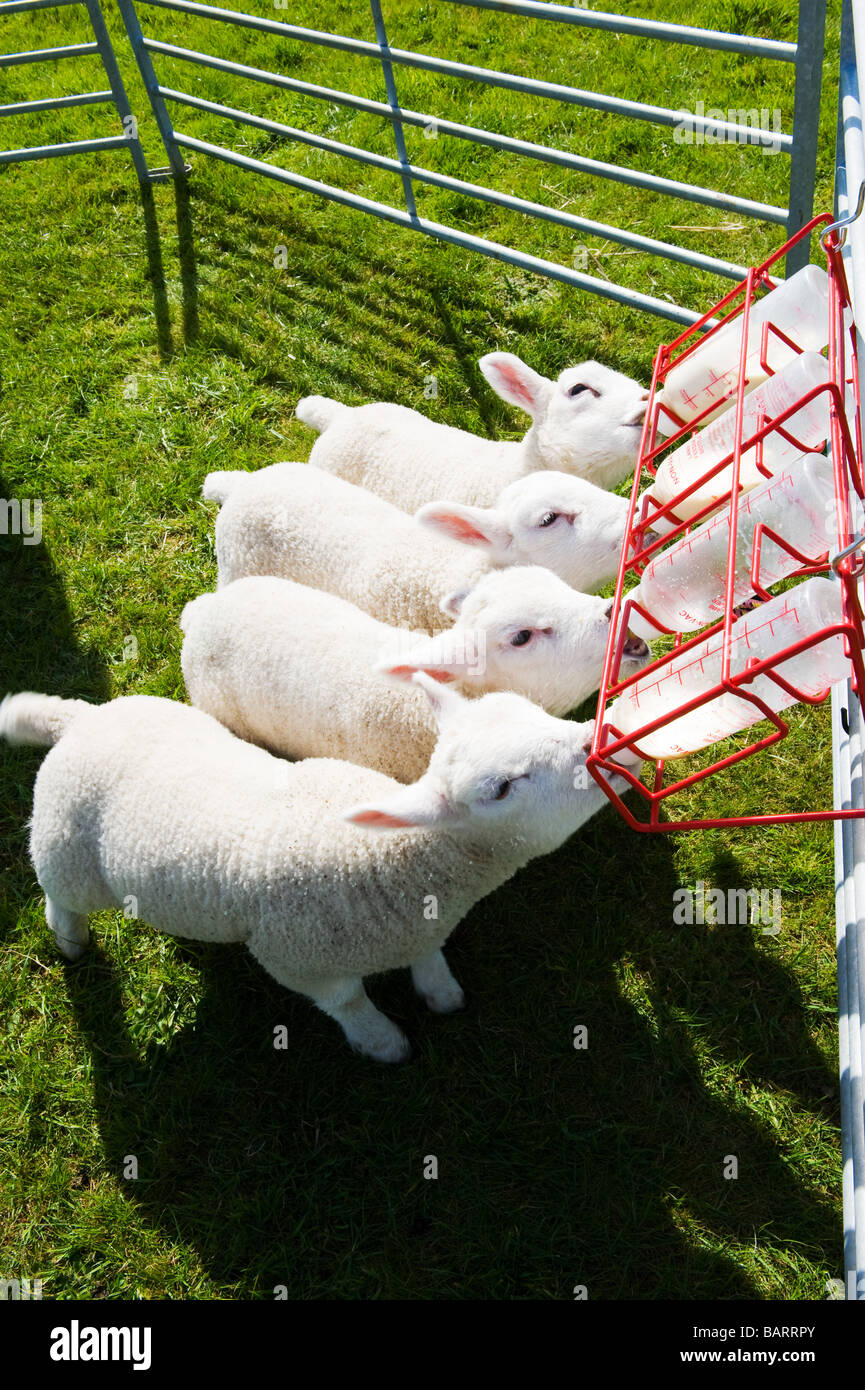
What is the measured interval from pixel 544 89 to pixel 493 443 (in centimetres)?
172

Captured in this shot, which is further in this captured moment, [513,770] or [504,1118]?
[504,1118]

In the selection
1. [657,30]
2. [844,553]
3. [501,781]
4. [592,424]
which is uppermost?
[657,30]

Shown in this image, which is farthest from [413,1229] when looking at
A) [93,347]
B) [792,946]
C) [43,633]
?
[93,347]

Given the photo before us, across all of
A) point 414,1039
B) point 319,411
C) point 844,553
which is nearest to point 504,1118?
point 414,1039

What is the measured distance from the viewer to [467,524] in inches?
139

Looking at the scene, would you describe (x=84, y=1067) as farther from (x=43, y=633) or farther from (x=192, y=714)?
(x=43, y=633)

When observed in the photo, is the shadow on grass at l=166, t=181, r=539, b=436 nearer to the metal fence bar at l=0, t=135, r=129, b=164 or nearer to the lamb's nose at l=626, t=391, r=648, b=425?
the metal fence bar at l=0, t=135, r=129, b=164

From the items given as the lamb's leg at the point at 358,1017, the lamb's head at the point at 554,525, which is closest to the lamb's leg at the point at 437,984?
the lamb's leg at the point at 358,1017

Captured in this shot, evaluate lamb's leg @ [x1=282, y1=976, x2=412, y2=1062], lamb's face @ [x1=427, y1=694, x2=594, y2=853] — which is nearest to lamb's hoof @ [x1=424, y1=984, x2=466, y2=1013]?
lamb's leg @ [x1=282, y1=976, x2=412, y2=1062]

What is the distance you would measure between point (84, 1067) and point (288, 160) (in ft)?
19.1

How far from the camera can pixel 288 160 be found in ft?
22.6

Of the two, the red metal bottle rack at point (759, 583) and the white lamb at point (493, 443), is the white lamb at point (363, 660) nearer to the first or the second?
the red metal bottle rack at point (759, 583)

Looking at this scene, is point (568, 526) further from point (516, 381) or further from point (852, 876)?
point (852, 876)

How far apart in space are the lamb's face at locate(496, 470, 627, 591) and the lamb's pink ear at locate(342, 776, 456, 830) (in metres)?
1.04
